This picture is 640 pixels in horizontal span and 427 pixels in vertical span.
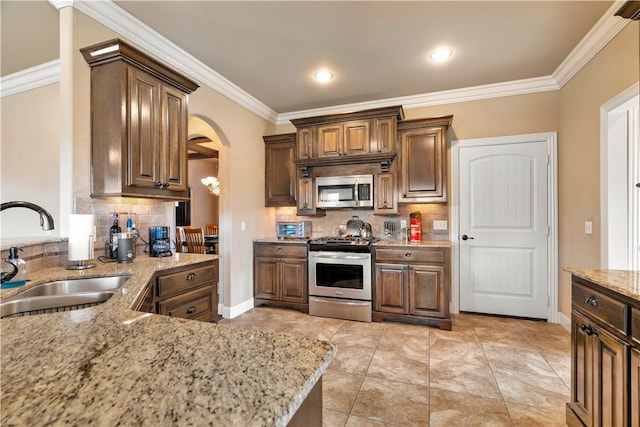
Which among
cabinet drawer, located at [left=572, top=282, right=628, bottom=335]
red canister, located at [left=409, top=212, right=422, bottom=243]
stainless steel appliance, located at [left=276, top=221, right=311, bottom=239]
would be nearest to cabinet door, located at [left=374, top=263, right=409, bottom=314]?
red canister, located at [left=409, top=212, right=422, bottom=243]

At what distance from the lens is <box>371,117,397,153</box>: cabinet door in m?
3.52

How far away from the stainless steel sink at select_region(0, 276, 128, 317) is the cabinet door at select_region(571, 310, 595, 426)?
2472 mm

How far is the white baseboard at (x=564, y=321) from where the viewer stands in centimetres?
307

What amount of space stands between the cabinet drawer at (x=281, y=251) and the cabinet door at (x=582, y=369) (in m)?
2.63

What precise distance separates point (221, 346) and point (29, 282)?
1.45m

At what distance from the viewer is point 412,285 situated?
3.26 m

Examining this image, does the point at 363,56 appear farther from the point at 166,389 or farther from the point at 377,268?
the point at 166,389

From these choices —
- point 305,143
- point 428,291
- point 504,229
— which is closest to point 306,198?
point 305,143

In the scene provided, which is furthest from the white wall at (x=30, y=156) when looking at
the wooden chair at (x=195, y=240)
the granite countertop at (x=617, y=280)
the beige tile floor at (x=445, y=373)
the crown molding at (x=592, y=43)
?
the crown molding at (x=592, y=43)

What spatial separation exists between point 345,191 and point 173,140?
216cm

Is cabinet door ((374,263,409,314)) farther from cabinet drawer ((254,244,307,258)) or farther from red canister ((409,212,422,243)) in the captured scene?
cabinet drawer ((254,244,307,258))

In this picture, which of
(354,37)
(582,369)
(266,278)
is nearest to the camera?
(582,369)

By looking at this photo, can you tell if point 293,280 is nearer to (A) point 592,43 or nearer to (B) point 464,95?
(B) point 464,95

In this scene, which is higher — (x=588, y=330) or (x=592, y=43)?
(x=592, y=43)
